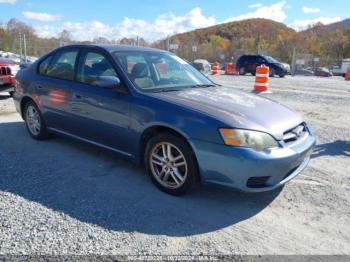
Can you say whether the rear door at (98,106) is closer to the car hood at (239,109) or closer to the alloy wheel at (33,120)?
the car hood at (239,109)

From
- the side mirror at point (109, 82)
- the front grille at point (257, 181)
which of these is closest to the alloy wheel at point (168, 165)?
the front grille at point (257, 181)

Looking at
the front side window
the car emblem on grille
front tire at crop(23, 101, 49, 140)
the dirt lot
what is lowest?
the dirt lot

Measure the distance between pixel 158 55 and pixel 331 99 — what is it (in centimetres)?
845

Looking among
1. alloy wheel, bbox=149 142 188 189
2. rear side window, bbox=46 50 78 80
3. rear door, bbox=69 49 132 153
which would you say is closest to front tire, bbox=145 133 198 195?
alloy wheel, bbox=149 142 188 189

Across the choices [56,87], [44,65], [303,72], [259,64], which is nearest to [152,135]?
[56,87]

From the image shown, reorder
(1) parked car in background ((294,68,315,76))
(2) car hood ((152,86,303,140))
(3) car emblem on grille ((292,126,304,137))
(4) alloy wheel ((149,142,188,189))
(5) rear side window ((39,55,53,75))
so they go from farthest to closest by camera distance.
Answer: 1. (1) parked car in background ((294,68,315,76))
2. (5) rear side window ((39,55,53,75))
3. (3) car emblem on grille ((292,126,304,137))
4. (4) alloy wheel ((149,142,188,189))
5. (2) car hood ((152,86,303,140))

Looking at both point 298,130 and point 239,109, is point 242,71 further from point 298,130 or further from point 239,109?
point 239,109

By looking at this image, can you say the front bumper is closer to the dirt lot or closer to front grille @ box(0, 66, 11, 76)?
the dirt lot

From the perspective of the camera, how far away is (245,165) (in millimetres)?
3279

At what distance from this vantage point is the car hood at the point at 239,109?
3498mm

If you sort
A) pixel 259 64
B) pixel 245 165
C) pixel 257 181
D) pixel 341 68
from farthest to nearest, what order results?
pixel 341 68 → pixel 259 64 → pixel 257 181 → pixel 245 165

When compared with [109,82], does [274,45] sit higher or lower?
higher

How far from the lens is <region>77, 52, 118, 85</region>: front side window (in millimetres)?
4426

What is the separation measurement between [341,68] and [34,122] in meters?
46.6
